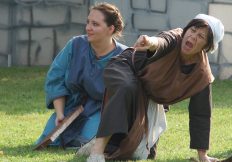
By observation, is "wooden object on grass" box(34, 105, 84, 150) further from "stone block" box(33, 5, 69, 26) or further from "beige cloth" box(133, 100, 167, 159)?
"stone block" box(33, 5, 69, 26)

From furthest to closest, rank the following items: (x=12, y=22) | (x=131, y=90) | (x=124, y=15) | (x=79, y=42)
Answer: (x=12, y=22) → (x=124, y=15) → (x=79, y=42) → (x=131, y=90)

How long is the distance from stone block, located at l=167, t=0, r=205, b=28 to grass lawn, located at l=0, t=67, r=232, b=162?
41.3 inches

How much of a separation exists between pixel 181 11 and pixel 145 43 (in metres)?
6.55

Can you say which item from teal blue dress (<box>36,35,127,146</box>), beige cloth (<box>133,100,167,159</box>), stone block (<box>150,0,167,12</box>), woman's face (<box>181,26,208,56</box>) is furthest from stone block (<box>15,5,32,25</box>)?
woman's face (<box>181,26,208,56</box>)

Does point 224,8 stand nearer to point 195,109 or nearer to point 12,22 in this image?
point 12,22

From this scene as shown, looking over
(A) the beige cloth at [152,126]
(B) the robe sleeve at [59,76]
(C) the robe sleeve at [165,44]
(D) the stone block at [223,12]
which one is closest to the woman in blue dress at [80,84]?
(B) the robe sleeve at [59,76]

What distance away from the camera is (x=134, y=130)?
4805 mm

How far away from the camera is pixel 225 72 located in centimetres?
1102

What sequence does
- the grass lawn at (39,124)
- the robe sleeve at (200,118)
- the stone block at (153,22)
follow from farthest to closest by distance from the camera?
the stone block at (153,22)
the grass lawn at (39,124)
the robe sleeve at (200,118)

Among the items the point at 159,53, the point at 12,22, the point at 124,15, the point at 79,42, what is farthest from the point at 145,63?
the point at 12,22

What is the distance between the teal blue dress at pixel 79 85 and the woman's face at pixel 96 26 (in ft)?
0.77

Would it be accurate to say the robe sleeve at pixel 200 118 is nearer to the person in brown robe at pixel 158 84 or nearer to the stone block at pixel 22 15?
the person in brown robe at pixel 158 84

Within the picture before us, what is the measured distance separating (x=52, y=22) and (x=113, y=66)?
23.6ft

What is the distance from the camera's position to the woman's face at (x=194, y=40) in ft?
15.3
